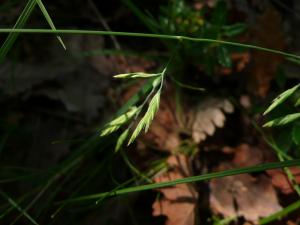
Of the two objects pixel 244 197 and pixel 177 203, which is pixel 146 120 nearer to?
pixel 177 203

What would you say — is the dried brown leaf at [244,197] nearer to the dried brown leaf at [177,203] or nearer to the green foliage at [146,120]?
the dried brown leaf at [177,203]

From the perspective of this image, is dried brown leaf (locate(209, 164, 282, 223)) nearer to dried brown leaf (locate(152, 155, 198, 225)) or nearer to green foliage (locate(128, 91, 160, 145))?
dried brown leaf (locate(152, 155, 198, 225))

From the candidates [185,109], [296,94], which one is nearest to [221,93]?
[185,109]

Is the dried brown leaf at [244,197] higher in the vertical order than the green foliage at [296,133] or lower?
lower

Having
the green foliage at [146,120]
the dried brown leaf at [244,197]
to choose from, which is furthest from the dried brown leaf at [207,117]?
the green foliage at [146,120]

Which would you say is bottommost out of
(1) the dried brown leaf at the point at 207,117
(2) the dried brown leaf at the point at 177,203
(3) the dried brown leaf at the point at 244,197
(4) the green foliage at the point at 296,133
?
(3) the dried brown leaf at the point at 244,197

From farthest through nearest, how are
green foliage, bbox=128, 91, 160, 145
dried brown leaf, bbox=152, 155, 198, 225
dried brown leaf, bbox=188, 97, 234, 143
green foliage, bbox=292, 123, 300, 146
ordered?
dried brown leaf, bbox=188, 97, 234, 143, dried brown leaf, bbox=152, 155, 198, 225, green foliage, bbox=292, 123, 300, 146, green foliage, bbox=128, 91, 160, 145

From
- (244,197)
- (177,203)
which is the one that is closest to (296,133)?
(244,197)

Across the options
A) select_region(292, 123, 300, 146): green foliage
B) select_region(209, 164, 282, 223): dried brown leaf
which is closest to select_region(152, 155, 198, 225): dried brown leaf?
select_region(209, 164, 282, 223): dried brown leaf

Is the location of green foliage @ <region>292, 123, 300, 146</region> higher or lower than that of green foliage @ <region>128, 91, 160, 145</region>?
lower

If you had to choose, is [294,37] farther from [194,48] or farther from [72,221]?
[72,221]

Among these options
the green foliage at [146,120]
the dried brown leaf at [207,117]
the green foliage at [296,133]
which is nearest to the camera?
the green foliage at [146,120]
